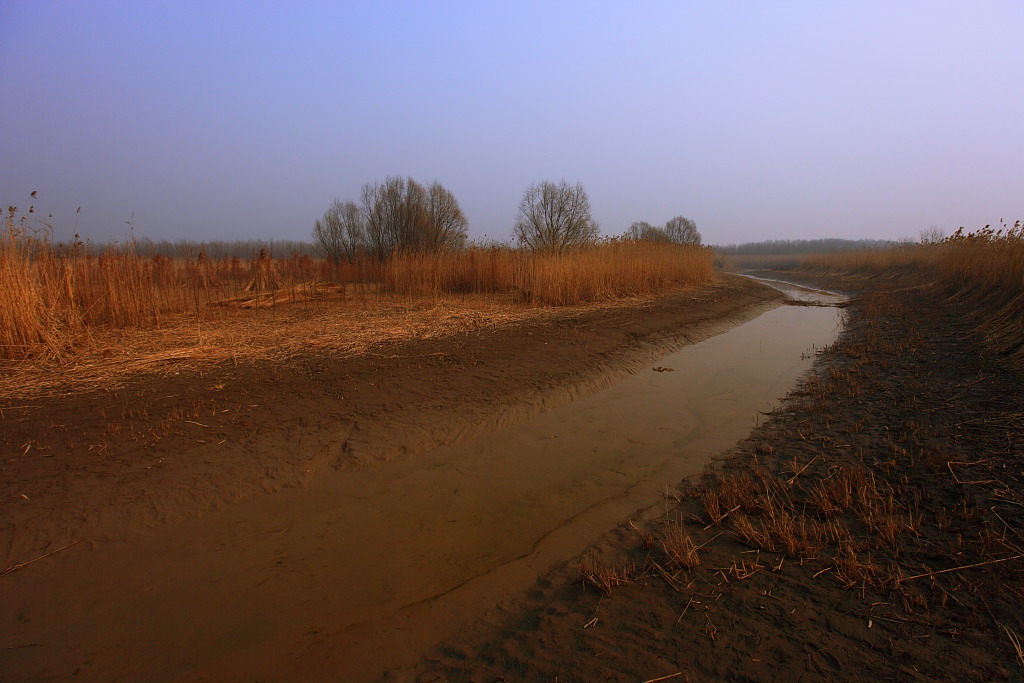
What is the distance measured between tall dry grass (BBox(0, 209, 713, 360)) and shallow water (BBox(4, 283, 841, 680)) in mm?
5139

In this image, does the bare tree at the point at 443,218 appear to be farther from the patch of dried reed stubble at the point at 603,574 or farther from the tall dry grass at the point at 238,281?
the patch of dried reed stubble at the point at 603,574

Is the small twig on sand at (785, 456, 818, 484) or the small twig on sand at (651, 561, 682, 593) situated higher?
the small twig on sand at (785, 456, 818, 484)

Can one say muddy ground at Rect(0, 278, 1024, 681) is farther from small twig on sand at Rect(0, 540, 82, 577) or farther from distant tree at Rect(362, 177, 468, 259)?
distant tree at Rect(362, 177, 468, 259)

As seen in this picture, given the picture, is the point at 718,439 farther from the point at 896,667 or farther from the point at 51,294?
the point at 51,294

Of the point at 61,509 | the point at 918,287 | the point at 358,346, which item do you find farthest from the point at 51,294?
the point at 918,287

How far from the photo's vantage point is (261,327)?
30.4ft

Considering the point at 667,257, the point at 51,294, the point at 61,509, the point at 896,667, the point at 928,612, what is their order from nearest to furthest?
the point at 896,667, the point at 928,612, the point at 61,509, the point at 51,294, the point at 667,257

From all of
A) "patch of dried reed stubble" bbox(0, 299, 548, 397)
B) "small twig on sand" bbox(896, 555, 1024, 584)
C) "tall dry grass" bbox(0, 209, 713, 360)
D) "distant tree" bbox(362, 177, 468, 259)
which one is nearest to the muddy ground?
"small twig on sand" bbox(896, 555, 1024, 584)

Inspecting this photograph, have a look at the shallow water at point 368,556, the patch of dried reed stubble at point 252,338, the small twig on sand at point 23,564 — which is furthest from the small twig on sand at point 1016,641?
the patch of dried reed stubble at point 252,338

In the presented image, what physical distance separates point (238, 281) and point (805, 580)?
15152 mm

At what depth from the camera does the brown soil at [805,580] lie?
2104 millimetres

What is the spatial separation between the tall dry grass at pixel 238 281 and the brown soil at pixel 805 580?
7296 mm

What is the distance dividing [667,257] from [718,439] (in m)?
15.2

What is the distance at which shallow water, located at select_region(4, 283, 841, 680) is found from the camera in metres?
2.45
